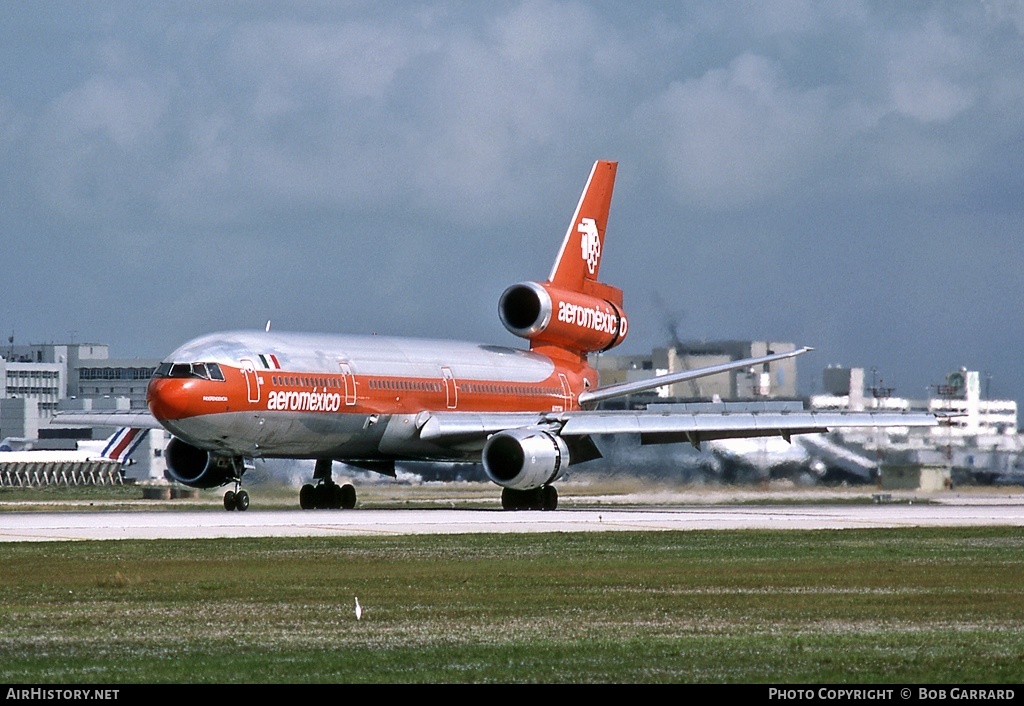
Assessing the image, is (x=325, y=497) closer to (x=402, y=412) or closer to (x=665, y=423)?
(x=402, y=412)

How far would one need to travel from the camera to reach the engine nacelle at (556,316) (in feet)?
192

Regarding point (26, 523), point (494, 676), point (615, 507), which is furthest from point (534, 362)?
point (494, 676)

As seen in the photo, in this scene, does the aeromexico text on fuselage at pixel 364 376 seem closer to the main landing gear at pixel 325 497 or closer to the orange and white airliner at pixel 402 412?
the orange and white airliner at pixel 402 412

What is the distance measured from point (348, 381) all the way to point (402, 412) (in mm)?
2709

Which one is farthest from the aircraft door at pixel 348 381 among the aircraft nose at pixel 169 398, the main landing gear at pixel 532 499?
the aircraft nose at pixel 169 398

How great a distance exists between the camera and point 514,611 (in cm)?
2077

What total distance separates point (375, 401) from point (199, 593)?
27634mm

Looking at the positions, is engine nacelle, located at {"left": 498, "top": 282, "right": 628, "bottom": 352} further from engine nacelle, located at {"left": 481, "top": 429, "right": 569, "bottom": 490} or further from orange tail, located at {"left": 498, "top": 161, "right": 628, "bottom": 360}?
engine nacelle, located at {"left": 481, "top": 429, "right": 569, "bottom": 490}

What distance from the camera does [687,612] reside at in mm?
20672

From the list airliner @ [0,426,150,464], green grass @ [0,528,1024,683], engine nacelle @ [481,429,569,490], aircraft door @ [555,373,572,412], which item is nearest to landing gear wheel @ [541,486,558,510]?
engine nacelle @ [481,429,569,490]

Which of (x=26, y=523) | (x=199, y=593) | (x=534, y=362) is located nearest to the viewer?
(x=199, y=593)
